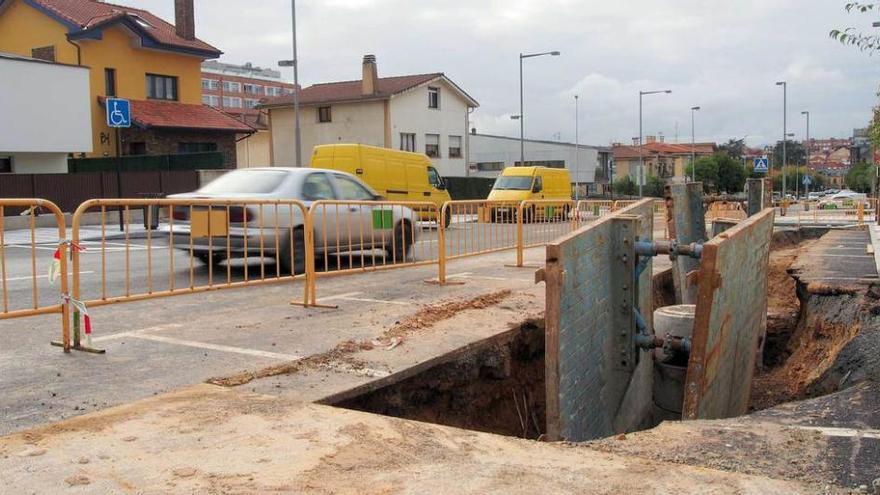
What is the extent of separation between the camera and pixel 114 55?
3319 cm

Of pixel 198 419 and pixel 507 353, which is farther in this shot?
pixel 507 353

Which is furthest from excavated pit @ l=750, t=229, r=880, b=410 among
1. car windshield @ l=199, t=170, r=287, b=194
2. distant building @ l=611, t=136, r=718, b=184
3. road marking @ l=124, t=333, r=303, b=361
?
distant building @ l=611, t=136, r=718, b=184

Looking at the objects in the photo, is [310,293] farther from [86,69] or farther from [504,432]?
[86,69]

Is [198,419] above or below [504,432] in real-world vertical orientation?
above

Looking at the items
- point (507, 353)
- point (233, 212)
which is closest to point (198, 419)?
point (507, 353)

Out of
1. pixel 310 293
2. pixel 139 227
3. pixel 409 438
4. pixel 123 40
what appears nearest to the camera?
pixel 409 438

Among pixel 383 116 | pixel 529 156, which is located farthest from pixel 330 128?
pixel 529 156

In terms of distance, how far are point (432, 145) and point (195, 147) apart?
49.1 ft

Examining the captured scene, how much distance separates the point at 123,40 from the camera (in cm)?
3344

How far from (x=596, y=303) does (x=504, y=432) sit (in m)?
1.46

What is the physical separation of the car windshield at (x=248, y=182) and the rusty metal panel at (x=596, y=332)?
5.48 meters

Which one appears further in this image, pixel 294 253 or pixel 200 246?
pixel 294 253

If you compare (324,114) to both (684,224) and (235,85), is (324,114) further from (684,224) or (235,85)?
(235,85)

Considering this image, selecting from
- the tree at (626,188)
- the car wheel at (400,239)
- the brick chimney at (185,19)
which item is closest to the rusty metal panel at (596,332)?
the car wheel at (400,239)
